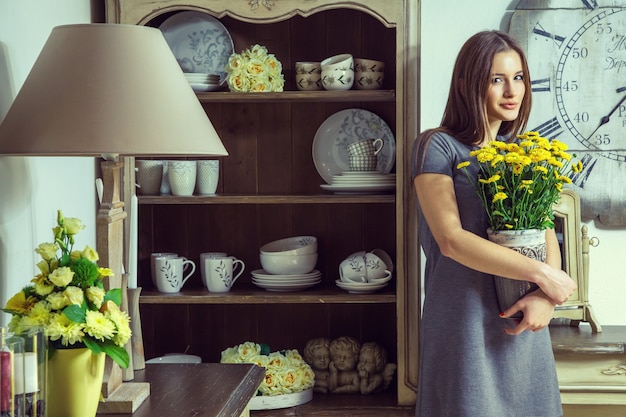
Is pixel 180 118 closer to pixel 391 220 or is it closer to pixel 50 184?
pixel 50 184

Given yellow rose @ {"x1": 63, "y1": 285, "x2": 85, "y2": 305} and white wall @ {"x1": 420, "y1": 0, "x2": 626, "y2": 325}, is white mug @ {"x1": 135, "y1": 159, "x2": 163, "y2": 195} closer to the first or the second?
white wall @ {"x1": 420, "y1": 0, "x2": 626, "y2": 325}

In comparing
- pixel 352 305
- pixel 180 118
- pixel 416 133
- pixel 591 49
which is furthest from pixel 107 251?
pixel 591 49

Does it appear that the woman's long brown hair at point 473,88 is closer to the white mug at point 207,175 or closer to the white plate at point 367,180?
the white plate at point 367,180

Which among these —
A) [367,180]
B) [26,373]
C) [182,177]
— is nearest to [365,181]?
[367,180]

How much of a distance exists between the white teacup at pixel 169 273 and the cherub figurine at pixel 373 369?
66 cm

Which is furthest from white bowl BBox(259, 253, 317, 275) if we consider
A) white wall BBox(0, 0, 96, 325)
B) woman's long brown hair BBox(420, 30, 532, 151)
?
woman's long brown hair BBox(420, 30, 532, 151)

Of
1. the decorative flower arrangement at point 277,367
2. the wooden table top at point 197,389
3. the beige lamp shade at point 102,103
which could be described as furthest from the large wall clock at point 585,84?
the beige lamp shade at point 102,103

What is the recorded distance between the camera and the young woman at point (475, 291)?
6.68 feet

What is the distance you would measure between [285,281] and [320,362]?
0.31 metres

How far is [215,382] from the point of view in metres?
1.87

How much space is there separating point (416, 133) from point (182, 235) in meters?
0.98

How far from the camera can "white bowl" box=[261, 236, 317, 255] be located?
3.00 meters

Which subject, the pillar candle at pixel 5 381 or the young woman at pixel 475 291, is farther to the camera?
the young woman at pixel 475 291

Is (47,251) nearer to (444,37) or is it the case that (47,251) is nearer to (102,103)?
(102,103)
